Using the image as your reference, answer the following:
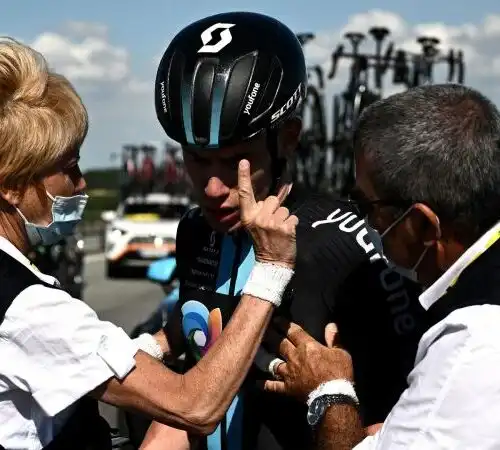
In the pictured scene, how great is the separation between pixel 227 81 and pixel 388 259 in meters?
0.69

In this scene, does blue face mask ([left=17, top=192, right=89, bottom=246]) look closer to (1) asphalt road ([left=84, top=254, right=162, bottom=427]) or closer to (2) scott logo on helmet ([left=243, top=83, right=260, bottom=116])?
(2) scott logo on helmet ([left=243, top=83, right=260, bottom=116])

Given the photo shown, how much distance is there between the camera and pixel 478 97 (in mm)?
2500

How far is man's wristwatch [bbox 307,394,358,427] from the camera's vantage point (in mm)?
2637

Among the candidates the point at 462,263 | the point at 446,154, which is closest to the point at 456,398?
the point at 462,263

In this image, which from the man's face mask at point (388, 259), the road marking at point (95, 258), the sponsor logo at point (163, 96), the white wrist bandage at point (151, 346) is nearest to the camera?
the man's face mask at point (388, 259)

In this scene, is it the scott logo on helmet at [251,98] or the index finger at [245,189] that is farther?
the scott logo on helmet at [251,98]

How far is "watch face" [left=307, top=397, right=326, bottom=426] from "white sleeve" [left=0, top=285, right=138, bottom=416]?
505 mm

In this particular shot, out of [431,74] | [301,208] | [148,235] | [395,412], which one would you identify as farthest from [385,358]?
[148,235]

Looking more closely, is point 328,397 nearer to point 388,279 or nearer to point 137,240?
point 388,279

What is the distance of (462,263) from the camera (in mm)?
2330

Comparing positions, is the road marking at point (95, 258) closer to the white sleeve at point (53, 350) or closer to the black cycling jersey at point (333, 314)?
the black cycling jersey at point (333, 314)

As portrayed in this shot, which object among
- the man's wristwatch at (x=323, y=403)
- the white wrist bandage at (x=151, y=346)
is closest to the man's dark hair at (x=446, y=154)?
the man's wristwatch at (x=323, y=403)

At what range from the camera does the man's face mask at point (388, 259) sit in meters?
2.51

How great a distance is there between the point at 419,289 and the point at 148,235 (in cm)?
2207
